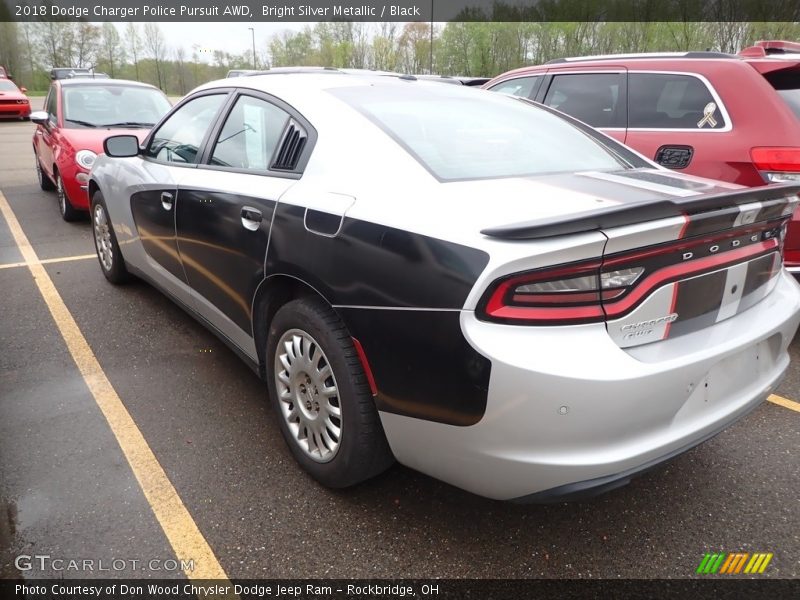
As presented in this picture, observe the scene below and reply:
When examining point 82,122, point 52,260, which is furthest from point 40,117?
point 52,260

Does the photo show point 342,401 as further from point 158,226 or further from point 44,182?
point 44,182

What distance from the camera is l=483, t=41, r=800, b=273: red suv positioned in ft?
12.1

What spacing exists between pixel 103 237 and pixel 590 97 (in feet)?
13.3

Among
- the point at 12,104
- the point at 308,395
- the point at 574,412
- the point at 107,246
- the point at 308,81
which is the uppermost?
the point at 12,104

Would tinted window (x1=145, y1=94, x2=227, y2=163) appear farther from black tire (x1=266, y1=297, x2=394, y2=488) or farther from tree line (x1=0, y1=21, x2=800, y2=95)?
tree line (x1=0, y1=21, x2=800, y2=95)

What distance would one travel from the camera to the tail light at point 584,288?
1701 millimetres

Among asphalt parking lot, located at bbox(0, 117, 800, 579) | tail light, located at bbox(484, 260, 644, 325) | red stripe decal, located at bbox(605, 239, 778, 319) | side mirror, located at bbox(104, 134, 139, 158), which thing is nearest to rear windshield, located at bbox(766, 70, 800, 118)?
asphalt parking lot, located at bbox(0, 117, 800, 579)

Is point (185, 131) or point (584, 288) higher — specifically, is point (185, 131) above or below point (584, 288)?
above

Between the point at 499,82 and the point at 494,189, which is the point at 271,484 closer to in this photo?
the point at 494,189

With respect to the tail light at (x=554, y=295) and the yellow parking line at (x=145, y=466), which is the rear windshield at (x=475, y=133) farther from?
the yellow parking line at (x=145, y=466)

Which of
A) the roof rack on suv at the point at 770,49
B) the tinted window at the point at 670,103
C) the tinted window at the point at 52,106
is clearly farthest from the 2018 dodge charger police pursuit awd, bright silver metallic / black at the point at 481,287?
the tinted window at the point at 52,106

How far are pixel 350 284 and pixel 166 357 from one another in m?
2.05

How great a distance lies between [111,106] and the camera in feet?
24.6

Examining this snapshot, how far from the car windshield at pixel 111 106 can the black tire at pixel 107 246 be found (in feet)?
9.51
